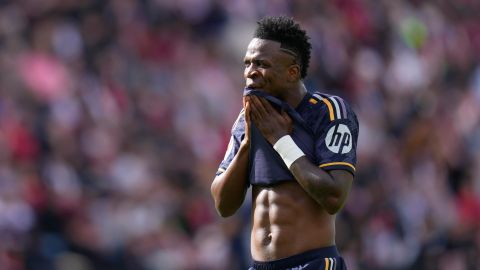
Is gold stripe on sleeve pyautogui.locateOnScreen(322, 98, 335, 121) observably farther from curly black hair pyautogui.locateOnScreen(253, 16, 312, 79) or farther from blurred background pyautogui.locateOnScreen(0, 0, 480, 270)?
blurred background pyautogui.locateOnScreen(0, 0, 480, 270)

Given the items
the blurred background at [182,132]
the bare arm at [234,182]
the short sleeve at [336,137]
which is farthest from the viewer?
the blurred background at [182,132]

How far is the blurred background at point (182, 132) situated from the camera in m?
11.3

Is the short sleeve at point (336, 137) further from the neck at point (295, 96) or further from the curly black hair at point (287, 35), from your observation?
the curly black hair at point (287, 35)

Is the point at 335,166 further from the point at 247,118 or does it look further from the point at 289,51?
the point at 289,51

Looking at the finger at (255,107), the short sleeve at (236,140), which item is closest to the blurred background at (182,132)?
the short sleeve at (236,140)

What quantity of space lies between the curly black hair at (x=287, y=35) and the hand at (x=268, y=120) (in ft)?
0.95

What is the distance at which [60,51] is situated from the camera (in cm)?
1288

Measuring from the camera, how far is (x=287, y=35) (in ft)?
19.9

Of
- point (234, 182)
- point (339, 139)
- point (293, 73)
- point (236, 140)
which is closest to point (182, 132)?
point (236, 140)

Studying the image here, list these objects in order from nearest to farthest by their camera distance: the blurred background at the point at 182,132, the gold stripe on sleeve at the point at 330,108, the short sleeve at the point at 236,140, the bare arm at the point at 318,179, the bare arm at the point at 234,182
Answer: the bare arm at the point at 318,179 < the gold stripe on sleeve at the point at 330,108 < the bare arm at the point at 234,182 < the short sleeve at the point at 236,140 < the blurred background at the point at 182,132

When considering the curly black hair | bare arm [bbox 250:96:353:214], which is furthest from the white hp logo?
the curly black hair

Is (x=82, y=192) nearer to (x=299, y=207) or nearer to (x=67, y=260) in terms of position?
(x=67, y=260)

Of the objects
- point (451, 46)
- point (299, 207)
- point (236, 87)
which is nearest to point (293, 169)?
point (299, 207)

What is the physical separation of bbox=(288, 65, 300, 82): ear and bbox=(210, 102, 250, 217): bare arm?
280 mm
